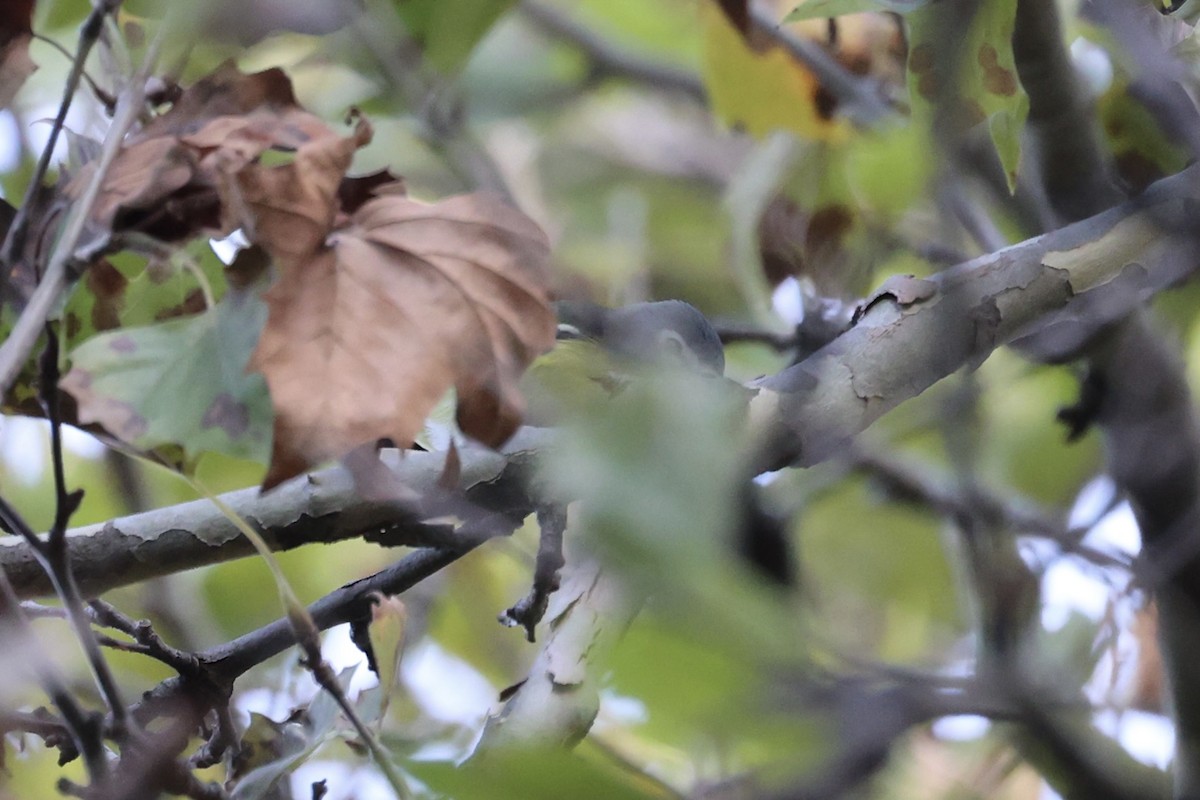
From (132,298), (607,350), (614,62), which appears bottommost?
(614,62)

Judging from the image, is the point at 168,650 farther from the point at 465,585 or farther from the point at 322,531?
the point at 465,585

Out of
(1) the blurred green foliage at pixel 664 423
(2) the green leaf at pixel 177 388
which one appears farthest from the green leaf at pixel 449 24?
(2) the green leaf at pixel 177 388

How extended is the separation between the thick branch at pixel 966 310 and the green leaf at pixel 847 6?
0.48 feet

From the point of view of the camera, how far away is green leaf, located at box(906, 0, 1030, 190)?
2.12 feet

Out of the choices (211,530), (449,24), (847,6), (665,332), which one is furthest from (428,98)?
(211,530)

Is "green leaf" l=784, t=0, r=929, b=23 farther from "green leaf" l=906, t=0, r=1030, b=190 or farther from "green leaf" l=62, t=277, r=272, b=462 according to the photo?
"green leaf" l=62, t=277, r=272, b=462

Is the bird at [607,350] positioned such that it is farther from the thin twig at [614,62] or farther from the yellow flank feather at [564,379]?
the thin twig at [614,62]

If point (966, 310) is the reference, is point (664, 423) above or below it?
above

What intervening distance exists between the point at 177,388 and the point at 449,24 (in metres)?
0.49

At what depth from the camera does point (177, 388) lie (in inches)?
17.5

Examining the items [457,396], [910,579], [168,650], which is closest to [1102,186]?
[910,579]

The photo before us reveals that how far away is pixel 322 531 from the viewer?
544 millimetres

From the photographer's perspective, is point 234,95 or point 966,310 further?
point 966,310

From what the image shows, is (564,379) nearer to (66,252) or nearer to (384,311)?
(384,311)
